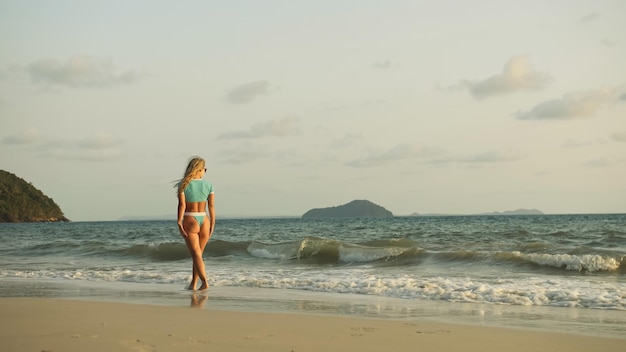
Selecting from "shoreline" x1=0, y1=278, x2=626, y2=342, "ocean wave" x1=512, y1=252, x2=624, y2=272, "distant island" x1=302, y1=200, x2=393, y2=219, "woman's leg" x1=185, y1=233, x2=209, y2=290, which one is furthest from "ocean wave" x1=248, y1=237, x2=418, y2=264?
"distant island" x1=302, y1=200, x2=393, y2=219

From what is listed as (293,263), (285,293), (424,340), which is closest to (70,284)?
(285,293)

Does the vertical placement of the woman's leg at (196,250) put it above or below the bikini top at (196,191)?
below

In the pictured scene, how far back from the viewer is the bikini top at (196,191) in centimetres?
918

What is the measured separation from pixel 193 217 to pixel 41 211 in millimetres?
107479

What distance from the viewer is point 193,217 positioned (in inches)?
364

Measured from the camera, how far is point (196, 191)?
9203 millimetres

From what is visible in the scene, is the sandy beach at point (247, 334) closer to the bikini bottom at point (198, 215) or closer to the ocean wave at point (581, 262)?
the bikini bottom at point (198, 215)

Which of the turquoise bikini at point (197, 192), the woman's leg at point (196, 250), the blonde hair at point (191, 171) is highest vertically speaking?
the blonde hair at point (191, 171)

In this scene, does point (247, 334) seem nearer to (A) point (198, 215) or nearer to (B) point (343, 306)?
(B) point (343, 306)

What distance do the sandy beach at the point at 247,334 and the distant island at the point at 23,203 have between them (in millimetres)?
102923

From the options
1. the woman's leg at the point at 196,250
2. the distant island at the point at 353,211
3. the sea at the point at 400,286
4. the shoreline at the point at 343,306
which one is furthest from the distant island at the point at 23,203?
the woman's leg at the point at 196,250

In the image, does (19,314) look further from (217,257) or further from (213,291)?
(217,257)

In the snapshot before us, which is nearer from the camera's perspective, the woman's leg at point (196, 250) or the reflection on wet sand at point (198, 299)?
the reflection on wet sand at point (198, 299)

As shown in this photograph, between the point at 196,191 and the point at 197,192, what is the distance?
2cm
